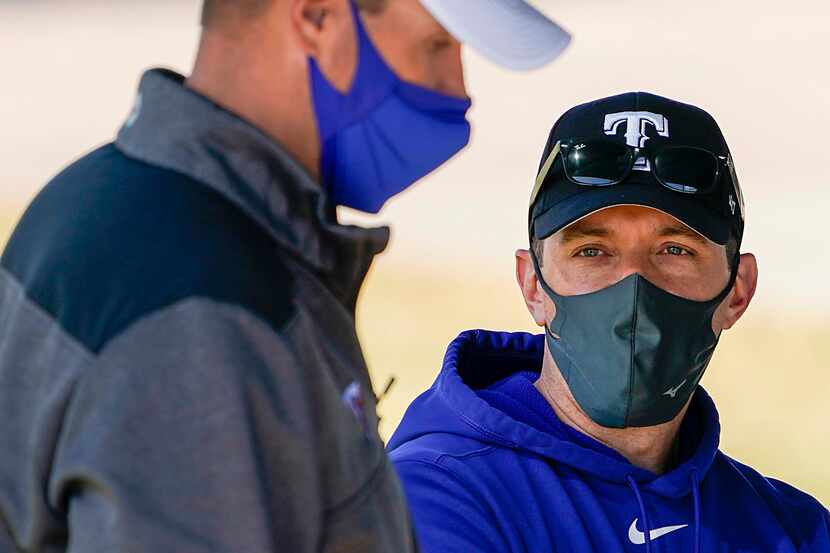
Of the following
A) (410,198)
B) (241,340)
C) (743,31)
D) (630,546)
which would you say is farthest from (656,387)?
(743,31)

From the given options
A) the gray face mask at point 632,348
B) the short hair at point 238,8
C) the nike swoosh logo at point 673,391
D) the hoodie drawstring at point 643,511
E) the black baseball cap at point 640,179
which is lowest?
the hoodie drawstring at point 643,511

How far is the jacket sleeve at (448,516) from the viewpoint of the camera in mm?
2357

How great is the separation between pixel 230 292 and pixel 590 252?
1433 millimetres

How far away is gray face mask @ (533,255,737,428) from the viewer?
8.20ft

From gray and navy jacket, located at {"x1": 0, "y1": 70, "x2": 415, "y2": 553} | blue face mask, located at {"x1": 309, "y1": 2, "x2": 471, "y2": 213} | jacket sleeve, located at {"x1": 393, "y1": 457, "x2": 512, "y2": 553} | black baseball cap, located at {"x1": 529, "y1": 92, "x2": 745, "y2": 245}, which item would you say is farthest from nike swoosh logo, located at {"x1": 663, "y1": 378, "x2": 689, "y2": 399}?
gray and navy jacket, located at {"x1": 0, "y1": 70, "x2": 415, "y2": 553}

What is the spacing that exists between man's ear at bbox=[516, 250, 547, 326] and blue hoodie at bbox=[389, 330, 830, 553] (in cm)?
14

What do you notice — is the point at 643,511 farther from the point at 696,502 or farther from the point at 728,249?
the point at 728,249

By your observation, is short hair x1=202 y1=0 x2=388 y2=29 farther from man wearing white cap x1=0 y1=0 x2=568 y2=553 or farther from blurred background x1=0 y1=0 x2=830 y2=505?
A: blurred background x1=0 y1=0 x2=830 y2=505

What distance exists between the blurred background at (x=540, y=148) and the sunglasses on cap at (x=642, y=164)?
117 inches

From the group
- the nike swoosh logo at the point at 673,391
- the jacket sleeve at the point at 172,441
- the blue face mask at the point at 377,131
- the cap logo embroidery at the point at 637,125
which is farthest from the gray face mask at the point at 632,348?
the jacket sleeve at the point at 172,441

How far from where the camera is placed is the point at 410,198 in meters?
7.94

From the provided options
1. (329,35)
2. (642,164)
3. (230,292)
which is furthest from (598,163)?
(230,292)

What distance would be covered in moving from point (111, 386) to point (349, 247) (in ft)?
0.99

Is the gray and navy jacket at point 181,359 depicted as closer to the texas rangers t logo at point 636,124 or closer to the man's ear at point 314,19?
the man's ear at point 314,19
